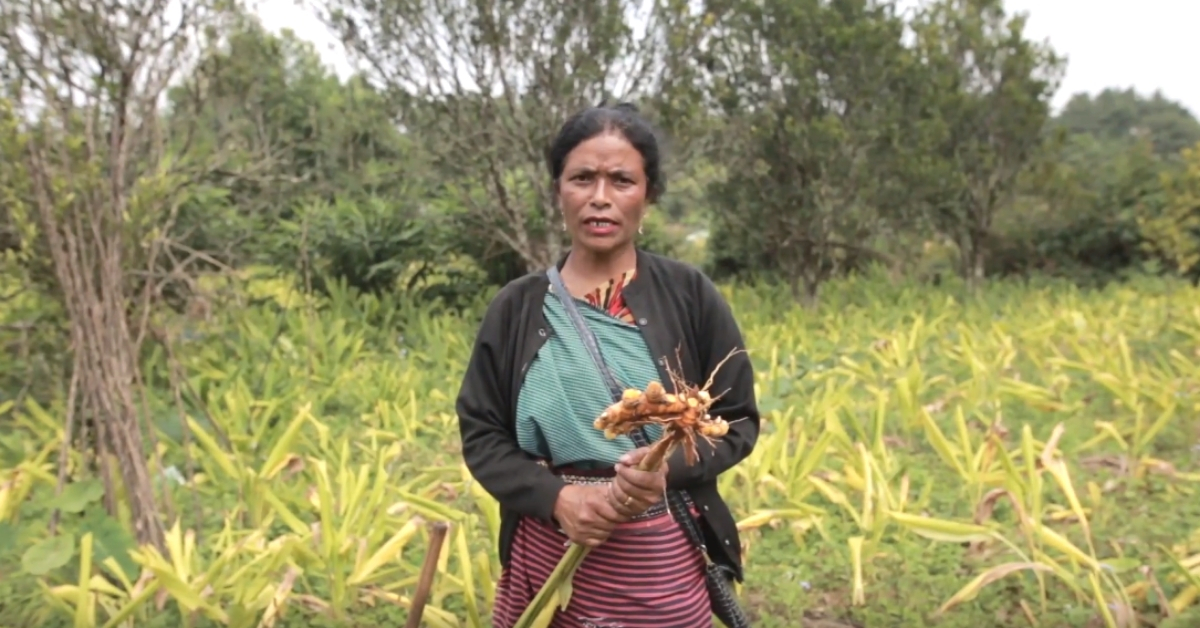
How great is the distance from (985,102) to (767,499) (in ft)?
22.5

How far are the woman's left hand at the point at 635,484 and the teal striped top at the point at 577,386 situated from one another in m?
0.15

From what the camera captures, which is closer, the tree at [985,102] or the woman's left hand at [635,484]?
the woman's left hand at [635,484]

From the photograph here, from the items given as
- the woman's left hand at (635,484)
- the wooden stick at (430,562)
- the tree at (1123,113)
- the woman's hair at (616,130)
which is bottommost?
the wooden stick at (430,562)

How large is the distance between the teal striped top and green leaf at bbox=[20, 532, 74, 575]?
1.39 meters

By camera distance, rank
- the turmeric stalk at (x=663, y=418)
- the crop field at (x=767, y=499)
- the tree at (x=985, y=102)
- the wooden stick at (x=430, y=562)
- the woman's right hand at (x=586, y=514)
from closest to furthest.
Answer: the turmeric stalk at (x=663, y=418), the woman's right hand at (x=586, y=514), the wooden stick at (x=430, y=562), the crop field at (x=767, y=499), the tree at (x=985, y=102)

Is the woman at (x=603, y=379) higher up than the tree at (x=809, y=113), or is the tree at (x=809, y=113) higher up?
the tree at (x=809, y=113)

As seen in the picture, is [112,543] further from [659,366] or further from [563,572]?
[659,366]

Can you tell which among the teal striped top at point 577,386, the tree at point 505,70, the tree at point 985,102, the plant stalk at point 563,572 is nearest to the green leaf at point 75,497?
the plant stalk at point 563,572

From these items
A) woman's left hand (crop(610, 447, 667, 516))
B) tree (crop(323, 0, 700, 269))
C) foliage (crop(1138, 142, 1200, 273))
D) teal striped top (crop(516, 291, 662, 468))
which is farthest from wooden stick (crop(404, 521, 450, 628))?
foliage (crop(1138, 142, 1200, 273))

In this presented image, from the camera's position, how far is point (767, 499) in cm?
300

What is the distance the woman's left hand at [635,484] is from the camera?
1106 millimetres

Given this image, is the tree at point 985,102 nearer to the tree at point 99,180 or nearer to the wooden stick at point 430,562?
the tree at point 99,180

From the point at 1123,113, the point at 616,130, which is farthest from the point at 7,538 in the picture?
the point at 1123,113

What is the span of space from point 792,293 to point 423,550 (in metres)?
5.80
